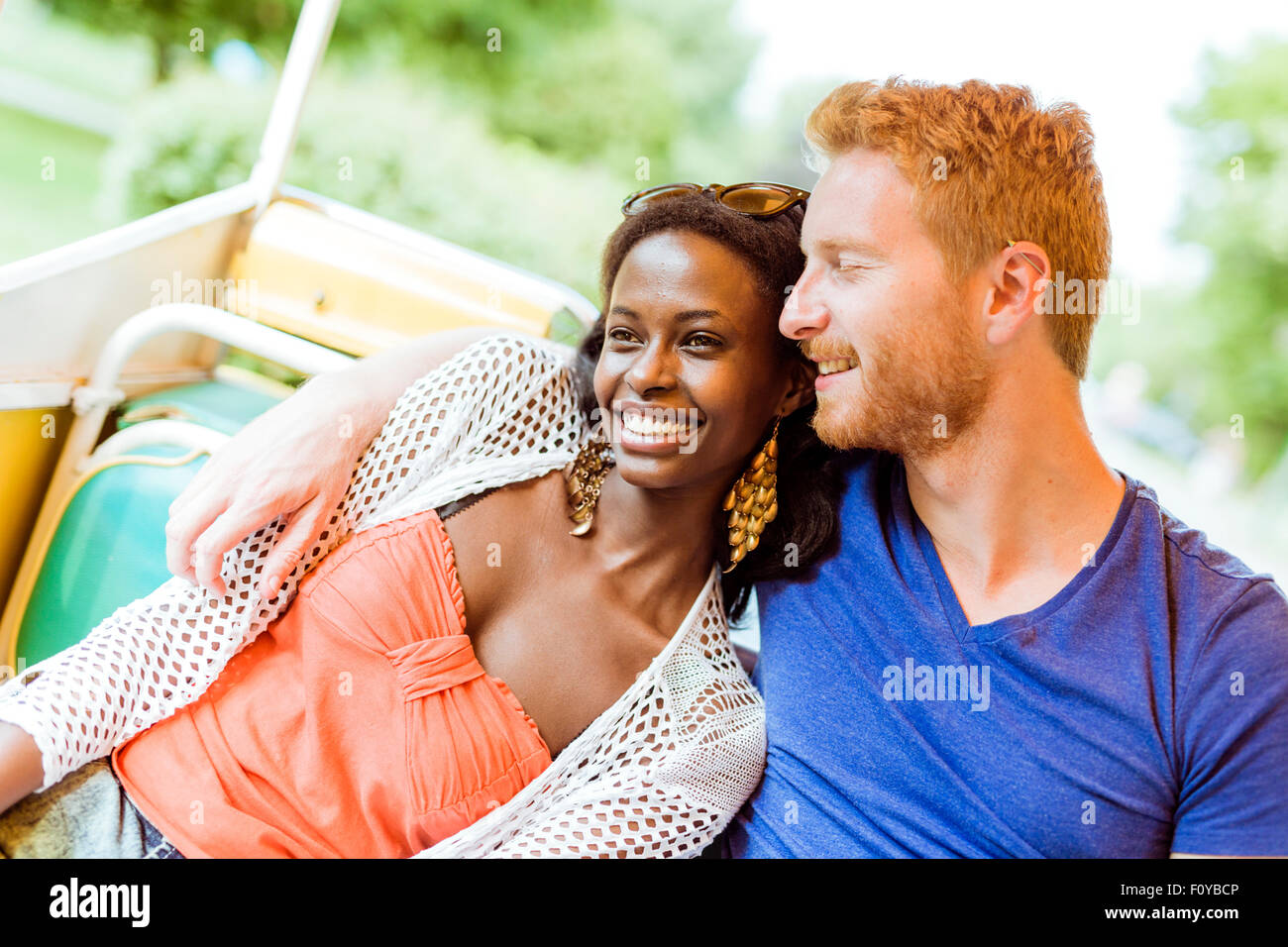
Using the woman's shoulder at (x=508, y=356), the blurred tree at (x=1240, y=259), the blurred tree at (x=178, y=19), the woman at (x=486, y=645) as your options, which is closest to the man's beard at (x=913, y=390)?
the woman at (x=486, y=645)

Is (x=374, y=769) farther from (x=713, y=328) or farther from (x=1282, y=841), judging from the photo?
(x=1282, y=841)

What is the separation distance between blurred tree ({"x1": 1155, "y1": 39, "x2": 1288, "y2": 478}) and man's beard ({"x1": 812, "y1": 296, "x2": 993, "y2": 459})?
86.2 inches

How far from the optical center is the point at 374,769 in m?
1.23

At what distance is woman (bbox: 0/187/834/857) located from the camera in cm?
122

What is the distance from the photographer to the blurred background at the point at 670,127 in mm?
2166

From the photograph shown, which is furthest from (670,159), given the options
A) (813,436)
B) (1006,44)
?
(813,436)

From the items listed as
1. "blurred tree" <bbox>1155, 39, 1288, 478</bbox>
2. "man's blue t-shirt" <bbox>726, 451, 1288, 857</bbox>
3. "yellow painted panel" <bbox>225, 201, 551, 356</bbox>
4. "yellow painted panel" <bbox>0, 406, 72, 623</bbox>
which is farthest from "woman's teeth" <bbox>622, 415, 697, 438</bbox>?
"blurred tree" <bbox>1155, 39, 1288, 478</bbox>

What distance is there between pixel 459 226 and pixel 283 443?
373 centimetres

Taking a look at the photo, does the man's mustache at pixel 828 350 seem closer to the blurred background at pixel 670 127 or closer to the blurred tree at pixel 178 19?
the blurred background at pixel 670 127

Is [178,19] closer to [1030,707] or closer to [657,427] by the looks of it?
[657,427]

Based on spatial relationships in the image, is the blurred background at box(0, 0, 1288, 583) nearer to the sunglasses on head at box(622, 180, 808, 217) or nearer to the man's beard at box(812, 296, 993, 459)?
the sunglasses on head at box(622, 180, 808, 217)

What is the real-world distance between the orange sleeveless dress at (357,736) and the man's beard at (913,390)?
0.55m

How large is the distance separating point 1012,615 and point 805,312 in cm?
47

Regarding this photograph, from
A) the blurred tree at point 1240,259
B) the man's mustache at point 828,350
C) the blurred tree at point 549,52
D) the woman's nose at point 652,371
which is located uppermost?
the blurred tree at point 549,52
